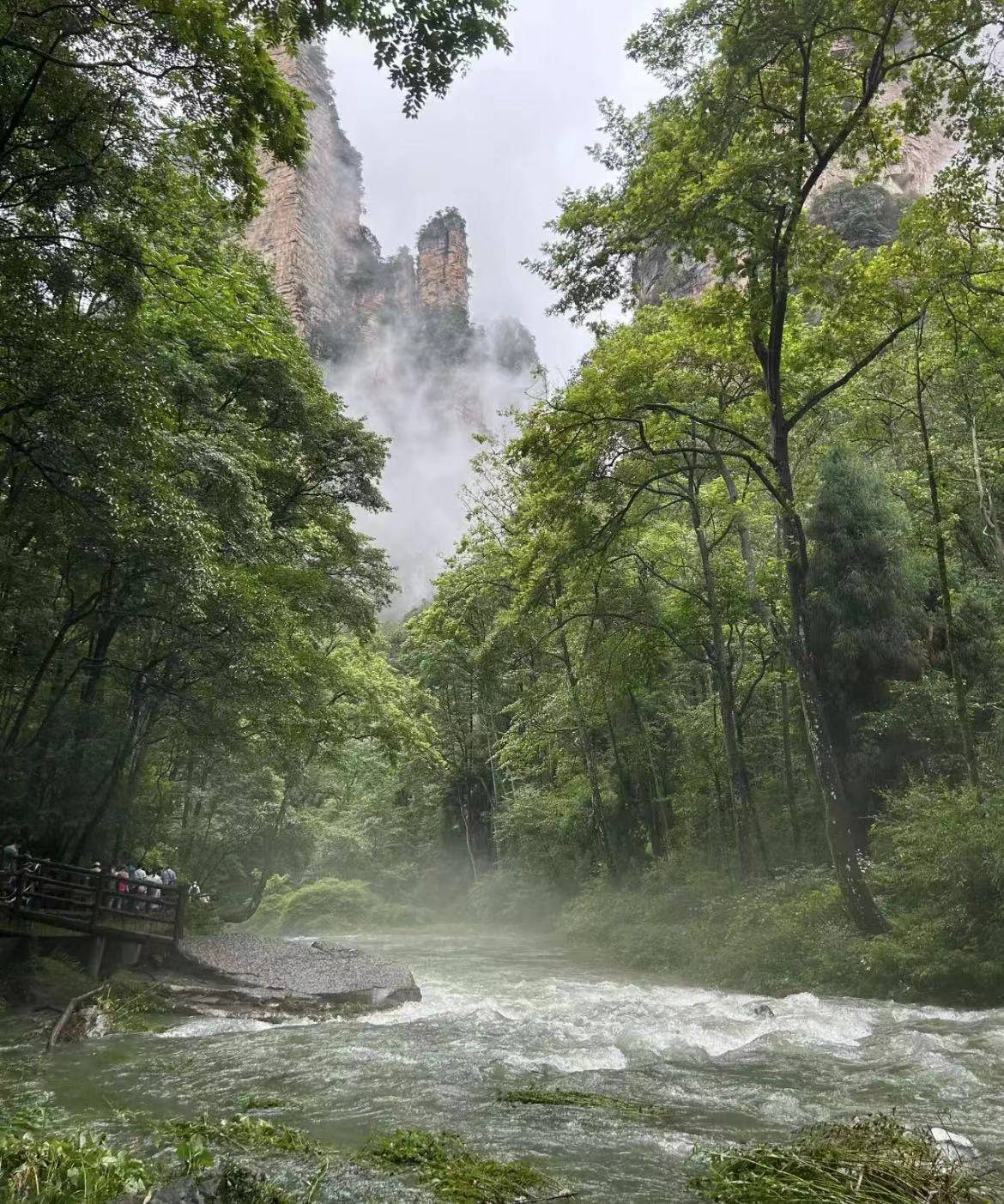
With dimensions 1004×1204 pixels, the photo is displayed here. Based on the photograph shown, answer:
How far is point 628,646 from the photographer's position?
20.1 m

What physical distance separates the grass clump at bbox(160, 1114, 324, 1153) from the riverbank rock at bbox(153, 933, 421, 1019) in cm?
680

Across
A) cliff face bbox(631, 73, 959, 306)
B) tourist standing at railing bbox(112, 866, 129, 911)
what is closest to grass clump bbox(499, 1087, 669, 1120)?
tourist standing at railing bbox(112, 866, 129, 911)

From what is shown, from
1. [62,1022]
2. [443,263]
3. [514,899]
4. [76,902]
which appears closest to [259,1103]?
[62,1022]

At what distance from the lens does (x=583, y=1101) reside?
20.8 feet

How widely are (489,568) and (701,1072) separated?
21079 mm

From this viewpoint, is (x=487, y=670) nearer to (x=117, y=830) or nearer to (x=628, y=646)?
(x=628, y=646)

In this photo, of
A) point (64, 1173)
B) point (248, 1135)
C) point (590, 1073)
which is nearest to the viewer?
point (64, 1173)

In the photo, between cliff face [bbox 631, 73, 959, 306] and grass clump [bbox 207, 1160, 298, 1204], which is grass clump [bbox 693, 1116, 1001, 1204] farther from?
cliff face [bbox 631, 73, 959, 306]

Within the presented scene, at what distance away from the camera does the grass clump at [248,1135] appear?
501 centimetres

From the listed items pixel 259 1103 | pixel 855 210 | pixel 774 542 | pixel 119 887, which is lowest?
pixel 259 1103

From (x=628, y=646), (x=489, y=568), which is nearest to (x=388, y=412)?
(x=489, y=568)

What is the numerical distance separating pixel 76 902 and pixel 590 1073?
9718 mm

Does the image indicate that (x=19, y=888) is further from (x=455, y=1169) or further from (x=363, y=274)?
(x=363, y=274)

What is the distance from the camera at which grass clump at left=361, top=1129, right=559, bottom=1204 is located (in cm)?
426
